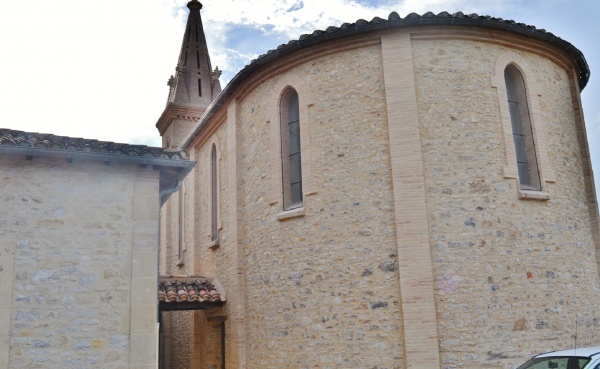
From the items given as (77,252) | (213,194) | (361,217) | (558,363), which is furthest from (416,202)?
(213,194)

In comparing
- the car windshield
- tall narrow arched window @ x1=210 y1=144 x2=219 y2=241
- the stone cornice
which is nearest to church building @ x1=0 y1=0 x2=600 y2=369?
the car windshield

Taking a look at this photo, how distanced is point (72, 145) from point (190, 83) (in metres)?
17.9

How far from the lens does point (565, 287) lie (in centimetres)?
1095

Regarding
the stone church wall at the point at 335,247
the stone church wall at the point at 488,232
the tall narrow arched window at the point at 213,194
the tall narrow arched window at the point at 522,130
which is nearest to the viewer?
the stone church wall at the point at 488,232

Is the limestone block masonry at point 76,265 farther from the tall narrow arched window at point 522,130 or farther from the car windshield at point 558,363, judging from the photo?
the tall narrow arched window at point 522,130

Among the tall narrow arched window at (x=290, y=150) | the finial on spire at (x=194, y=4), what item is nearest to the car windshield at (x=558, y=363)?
the tall narrow arched window at (x=290, y=150)

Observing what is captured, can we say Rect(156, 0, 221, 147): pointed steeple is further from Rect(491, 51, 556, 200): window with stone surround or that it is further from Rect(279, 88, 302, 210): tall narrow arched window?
Rect(491, 51, 556, 200): window with stone surround

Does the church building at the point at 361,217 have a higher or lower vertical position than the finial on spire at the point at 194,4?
lower

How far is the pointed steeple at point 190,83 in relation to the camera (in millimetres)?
25031

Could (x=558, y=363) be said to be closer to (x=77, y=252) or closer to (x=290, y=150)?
(x=77, y=252)

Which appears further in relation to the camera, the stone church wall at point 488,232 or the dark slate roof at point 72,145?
the stone church wall at point 488,232

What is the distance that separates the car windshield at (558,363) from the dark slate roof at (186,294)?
7904 mm

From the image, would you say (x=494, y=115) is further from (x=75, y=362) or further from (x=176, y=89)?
(x=176, y=89)

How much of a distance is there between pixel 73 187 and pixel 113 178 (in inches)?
22.9
